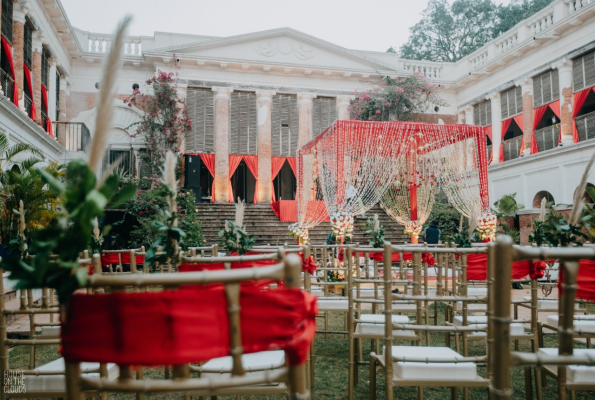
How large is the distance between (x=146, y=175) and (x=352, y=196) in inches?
287

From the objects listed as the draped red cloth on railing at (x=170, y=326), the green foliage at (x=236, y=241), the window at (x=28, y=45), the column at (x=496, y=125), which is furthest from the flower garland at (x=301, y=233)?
the draped red cloth on railing at (x=170, y=326)

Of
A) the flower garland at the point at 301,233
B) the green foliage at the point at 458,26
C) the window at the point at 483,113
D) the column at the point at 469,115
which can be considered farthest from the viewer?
the green foliage at the point at 458,26

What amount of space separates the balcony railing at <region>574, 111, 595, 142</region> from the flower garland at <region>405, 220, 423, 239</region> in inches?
196

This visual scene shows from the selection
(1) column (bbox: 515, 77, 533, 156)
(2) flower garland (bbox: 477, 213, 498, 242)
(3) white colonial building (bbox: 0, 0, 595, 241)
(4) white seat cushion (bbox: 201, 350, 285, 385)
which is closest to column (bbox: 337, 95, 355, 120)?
(3) white colonial building (bbox: 0, 0, 595, 241)

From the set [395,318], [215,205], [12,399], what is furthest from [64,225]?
[215,205]

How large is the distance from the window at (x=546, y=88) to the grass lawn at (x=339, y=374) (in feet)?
36.5

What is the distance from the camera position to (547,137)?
1322 centimetres

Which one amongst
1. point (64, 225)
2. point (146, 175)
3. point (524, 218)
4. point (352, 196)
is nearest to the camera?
point (64, 225)

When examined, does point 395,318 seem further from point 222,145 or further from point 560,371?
point 222,145

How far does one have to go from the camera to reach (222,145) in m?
15.2

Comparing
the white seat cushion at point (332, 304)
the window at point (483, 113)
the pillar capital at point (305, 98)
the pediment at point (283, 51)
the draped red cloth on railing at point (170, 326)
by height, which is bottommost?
the white seat cushion at point (332, 304)

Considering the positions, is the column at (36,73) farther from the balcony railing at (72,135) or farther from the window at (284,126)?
the window at (284,126)

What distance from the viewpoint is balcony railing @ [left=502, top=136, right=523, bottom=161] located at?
47.3ft

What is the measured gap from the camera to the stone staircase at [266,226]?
12672 mm
